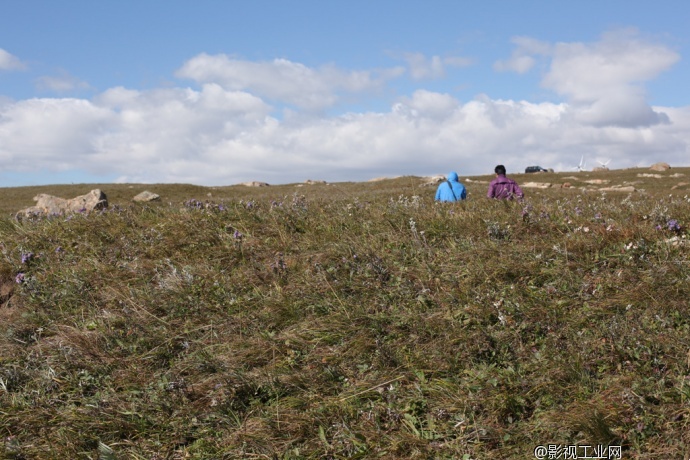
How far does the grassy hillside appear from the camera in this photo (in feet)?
14.2

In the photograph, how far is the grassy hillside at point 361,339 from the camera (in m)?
4.34

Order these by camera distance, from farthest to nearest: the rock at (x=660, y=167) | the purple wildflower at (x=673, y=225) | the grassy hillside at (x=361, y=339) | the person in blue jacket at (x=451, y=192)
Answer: the rock at (x=660, y=167) → the person in blue jacket at (x=451, y=192) → the purple wildflower at (x=673, y=225) → the grassy hillside at (x=361, y=339)

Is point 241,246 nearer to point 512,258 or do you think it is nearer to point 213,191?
point 512,258

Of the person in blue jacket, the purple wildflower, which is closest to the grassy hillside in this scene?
the purple wildflower

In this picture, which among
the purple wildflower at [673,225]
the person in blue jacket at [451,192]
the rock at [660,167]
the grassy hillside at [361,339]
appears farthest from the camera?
the rock at [660,167]

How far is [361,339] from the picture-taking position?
17.8ft

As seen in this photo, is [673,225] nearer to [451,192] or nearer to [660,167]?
[451,192]

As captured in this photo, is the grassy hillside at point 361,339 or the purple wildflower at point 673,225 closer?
the grassy hillside at point 361,339

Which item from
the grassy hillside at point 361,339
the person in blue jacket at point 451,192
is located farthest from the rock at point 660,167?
the grassy hillside at point 361,339

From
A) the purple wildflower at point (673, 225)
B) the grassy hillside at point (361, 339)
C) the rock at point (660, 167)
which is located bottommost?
the grassy hillside at point (361, 339)

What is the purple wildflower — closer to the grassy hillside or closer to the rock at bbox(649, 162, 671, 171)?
the grassy hillside

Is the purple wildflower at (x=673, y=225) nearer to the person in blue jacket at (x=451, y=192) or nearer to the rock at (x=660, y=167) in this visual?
the person in blue jacket at (x=451, y=192)

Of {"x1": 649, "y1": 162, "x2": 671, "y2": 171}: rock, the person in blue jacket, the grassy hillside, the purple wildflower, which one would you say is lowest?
the grassy hillside

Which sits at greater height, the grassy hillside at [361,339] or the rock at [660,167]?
the rock at [660,167]
